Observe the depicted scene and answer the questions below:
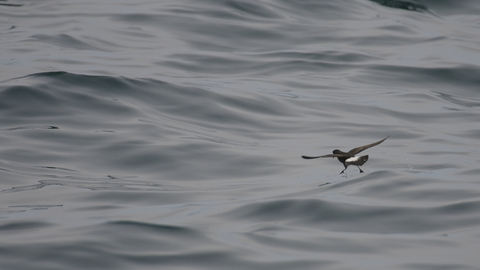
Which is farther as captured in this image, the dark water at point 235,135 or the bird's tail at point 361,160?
the bird's tail at point 361,160

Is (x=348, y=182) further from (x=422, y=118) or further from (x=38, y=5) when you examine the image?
(x=38, y=5)

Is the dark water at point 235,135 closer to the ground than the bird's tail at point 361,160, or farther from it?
closer to the ground

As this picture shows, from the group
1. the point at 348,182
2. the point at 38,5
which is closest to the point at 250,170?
the point at 348,182

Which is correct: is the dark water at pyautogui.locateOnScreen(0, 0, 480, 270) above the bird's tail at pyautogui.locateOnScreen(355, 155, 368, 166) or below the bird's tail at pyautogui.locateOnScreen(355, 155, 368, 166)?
below

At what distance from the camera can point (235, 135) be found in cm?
829

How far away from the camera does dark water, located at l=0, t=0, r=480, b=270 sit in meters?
4.63

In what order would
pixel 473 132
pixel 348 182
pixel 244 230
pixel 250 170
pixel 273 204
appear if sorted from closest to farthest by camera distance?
pixel 244 230 → pixel 273 204 → pixel 348 182 → pixel 250 170 → pixel 473 132

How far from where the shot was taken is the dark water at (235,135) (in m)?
4.63

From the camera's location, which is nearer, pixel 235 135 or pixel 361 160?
pixel 361 160

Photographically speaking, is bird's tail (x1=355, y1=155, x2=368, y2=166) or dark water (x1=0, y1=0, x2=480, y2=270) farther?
bird's tail (x1=355, y1=155, x2=368, y2=166)

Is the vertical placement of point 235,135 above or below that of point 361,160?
below

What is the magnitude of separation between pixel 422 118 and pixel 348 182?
11.1 ft

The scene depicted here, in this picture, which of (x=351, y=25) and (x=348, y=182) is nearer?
(x=348, y=182)

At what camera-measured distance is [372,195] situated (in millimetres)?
5828
